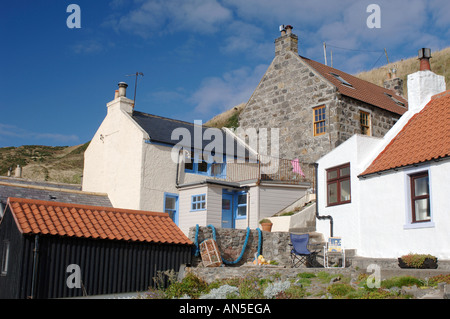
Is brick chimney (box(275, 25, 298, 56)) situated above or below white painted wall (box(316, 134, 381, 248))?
above

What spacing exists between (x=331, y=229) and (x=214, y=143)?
10809mm

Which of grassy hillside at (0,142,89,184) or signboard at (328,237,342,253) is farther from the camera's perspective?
grassy hillside at (0,142,89,184)

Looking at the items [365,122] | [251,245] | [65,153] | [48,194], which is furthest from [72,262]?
[65,153]

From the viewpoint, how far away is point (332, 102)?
24766 millimetres

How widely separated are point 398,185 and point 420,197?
845 mm

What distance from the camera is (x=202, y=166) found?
25547mm

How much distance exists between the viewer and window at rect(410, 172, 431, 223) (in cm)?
1379

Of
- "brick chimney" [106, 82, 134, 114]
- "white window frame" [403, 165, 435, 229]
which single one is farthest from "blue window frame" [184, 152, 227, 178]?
"white window frame" [403, 165, 435, 229]

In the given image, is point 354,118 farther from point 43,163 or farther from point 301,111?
A: point 43,163

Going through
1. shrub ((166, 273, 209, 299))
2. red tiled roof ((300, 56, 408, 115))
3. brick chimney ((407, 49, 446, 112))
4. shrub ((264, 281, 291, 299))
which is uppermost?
red tiled roof ((300, 56, 408, 115))

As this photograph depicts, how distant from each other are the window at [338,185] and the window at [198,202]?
21.8ft

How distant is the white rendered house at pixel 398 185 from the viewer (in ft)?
43.9

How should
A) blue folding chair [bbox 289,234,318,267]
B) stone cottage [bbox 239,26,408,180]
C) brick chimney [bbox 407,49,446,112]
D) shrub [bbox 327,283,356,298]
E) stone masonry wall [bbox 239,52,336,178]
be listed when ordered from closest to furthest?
shrub [bbox 327,283,356,298], blue folding chair [bbox 289,234,318,267], brick chimney [bbox 407,49,446,112], stone cottage [bbox 239,26,408,180], stone masonry wall [bbox 239,52,336,178]

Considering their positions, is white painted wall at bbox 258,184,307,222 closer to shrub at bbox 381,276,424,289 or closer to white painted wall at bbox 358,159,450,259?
white painted wall at bbox 358,159,450,259
